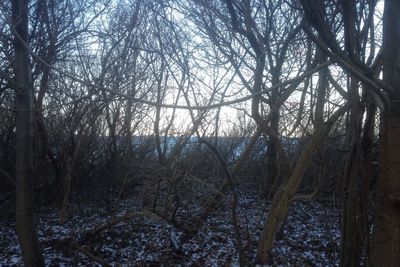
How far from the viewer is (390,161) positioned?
210cm

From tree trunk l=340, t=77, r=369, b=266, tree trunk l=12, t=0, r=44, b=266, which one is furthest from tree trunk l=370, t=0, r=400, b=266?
tree trunk l=12, t=0, r=44, b=266

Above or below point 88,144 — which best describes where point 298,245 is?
below

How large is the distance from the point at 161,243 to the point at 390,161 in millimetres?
5451

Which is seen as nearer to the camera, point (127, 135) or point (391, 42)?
point (391, 42)

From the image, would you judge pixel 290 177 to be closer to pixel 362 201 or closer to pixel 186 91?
pixel 362 201

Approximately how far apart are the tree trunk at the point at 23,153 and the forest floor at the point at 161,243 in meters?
1.29

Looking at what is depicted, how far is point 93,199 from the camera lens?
1076 centimetres

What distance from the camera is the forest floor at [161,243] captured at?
651 cm

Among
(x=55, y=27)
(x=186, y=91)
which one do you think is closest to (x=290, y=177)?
(x=186, y=91)

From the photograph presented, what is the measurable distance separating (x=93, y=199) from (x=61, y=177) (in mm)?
992

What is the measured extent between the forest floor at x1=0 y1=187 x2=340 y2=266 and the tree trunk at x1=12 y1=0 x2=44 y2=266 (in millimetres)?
1292

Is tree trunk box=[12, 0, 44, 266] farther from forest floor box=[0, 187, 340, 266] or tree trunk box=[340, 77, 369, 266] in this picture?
tree trunk box=[340, 77, 369, 266]

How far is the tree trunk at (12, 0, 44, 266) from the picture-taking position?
4.90 meters

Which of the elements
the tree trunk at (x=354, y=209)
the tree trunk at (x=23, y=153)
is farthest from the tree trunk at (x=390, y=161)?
the tree trunk at (x=23, y=153)
